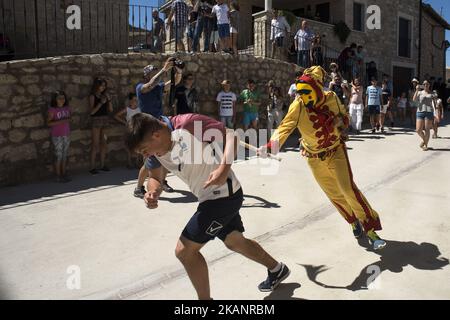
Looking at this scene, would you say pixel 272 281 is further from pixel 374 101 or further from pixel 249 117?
pixel 374 101

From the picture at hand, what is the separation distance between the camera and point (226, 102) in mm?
9922

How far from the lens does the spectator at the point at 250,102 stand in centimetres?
1045

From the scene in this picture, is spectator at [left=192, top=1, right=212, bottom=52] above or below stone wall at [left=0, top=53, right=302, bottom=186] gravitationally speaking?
above

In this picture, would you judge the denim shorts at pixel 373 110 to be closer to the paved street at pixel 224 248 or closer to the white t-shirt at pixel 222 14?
the white t-shirt at pixel 222 14

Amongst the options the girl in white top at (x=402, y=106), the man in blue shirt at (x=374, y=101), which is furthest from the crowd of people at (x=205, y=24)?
the girl in white top at (x=402, y=106)

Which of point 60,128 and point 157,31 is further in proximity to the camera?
point 157,31

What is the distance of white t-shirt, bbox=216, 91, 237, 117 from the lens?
9.91 m

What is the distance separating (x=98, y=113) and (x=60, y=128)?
0.85 metres

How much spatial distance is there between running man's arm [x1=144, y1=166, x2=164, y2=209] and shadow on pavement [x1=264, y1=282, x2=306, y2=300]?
1102 mm

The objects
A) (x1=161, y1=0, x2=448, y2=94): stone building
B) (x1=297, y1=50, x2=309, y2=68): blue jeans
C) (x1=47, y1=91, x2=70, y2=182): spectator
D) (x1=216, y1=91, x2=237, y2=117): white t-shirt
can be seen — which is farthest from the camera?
(x1=161, y1=0, x2=448, y2=94): stone building

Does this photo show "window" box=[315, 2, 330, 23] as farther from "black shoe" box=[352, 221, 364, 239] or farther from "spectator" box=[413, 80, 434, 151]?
"black shoe" box=[352, 221, 364, 239]

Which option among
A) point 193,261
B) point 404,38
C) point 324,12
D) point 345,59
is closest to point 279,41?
point 345,59

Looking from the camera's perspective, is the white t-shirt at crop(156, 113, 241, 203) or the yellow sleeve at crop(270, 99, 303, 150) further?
the yellow sleeve at crop(270, 99, 303, 150)

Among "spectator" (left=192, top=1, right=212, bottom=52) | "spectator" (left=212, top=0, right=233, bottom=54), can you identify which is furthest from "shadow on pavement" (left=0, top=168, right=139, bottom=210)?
"spectator" (left=212, top=0, right=233, bottom=54)
